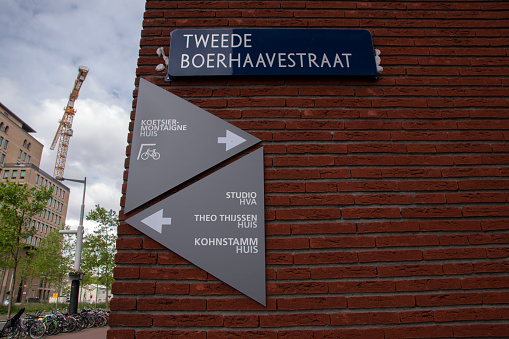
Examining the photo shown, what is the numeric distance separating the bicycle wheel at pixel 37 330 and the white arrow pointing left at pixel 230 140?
12957 mm

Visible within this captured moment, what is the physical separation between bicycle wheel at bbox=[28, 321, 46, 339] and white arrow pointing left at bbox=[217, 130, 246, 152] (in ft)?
42.5

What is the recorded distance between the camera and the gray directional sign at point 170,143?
8.84ft

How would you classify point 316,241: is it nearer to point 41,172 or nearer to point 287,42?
point 287,42

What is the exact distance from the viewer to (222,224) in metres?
2.59

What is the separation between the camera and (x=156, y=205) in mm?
2635

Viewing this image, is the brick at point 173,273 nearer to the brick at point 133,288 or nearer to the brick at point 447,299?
the brick at point 133,288

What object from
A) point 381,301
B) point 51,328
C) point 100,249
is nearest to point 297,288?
point 381,301

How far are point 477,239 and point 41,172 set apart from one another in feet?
237

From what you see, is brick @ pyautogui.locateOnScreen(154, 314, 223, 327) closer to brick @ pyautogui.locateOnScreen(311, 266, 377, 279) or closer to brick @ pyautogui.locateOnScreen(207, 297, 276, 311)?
brick @ pyautogui.locateOnScreen(207, 297, 276, 311)

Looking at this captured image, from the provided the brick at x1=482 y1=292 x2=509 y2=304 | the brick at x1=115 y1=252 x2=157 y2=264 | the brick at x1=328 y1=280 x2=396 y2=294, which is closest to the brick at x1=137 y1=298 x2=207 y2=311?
the brick at x1=115 y1=252 x2=157 y2=264

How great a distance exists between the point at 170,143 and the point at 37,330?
508 inches

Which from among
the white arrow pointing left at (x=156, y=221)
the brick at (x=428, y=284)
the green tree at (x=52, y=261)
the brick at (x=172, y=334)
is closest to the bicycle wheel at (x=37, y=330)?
the brick at (x=172, y=334)

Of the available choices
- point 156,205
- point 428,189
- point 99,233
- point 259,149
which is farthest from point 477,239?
point 99,233

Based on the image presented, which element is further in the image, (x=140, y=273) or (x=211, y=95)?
(x=211, y=95)
